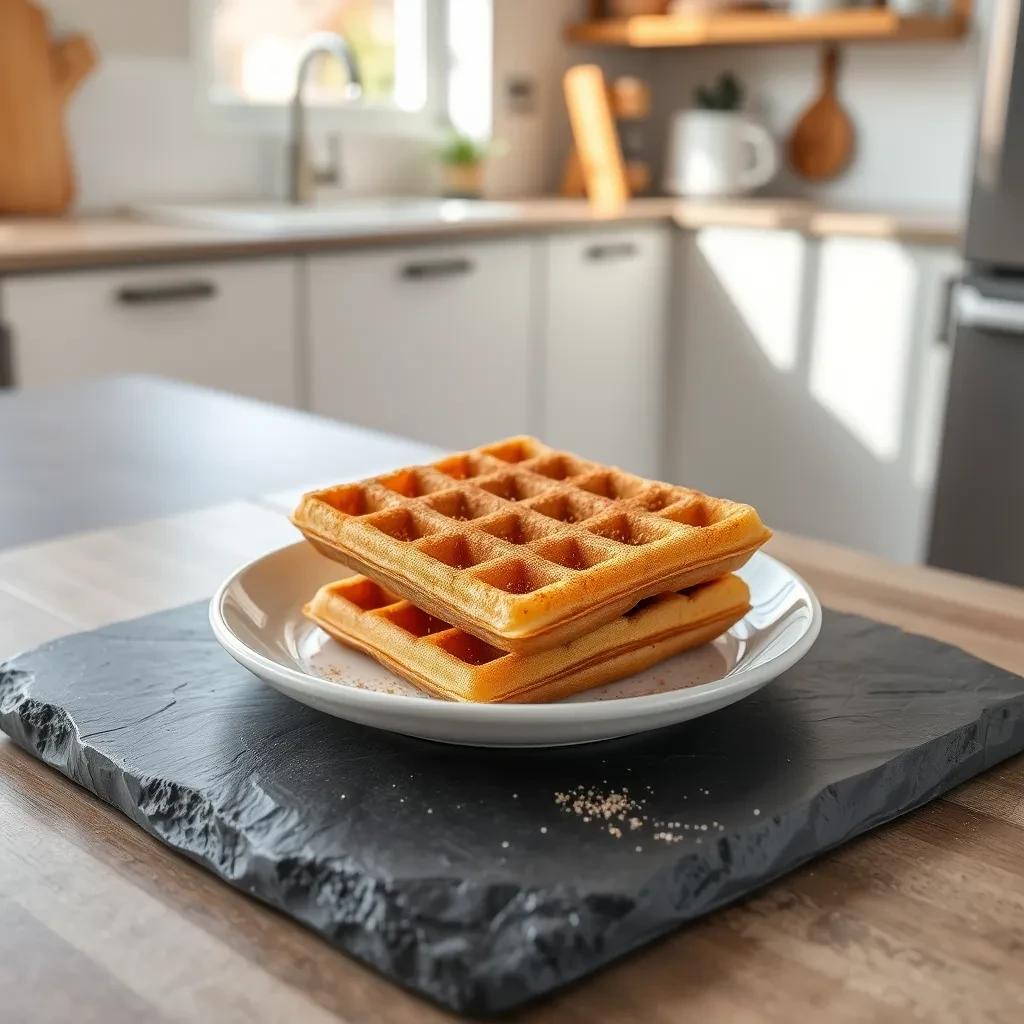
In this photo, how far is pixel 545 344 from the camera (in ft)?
10.7

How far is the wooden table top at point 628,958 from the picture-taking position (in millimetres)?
455

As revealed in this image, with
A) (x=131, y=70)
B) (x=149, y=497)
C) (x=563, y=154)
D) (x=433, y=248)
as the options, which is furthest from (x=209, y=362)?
(x=563, y=154)

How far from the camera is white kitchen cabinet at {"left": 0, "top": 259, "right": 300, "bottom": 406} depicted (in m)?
2.32

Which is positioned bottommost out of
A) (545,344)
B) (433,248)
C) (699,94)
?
(545,344)

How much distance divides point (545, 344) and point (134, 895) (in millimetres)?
2804

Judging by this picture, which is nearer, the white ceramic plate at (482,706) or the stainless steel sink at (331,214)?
the white ceramic plate at (482,706)

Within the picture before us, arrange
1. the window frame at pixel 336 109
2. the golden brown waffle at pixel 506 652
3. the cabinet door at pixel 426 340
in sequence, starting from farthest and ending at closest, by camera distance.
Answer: the window frame at pixel 336 109, the cabinet door at pixel 426 340, the golden brown waffle at pixel 506 652

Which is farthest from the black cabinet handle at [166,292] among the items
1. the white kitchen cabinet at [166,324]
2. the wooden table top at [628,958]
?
the wooden table top at [628,958]

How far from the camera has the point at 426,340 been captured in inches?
117

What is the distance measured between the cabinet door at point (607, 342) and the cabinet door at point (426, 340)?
10 centimetres

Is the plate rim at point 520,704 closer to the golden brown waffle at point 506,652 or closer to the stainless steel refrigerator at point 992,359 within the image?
the golden brown waffle at point 506,652

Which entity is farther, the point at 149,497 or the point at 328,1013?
the point at 149,497

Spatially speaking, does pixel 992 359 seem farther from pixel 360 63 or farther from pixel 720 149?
pixel 360 63

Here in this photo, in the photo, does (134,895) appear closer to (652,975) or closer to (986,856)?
(652,975)
